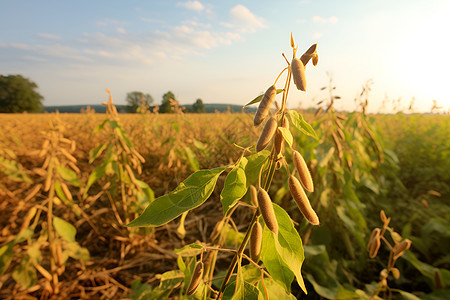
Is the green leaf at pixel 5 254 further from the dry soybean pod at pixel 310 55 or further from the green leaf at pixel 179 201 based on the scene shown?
the dry soybean pod at pixel 310 55

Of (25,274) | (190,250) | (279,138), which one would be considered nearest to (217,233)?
(190,250)

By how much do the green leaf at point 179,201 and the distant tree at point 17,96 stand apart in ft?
206

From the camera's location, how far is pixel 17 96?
168ft

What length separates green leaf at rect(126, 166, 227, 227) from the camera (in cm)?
53

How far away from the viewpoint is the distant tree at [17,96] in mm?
49659

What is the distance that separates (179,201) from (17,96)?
6680cm

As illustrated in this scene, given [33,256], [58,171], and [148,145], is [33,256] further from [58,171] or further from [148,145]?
[148,145]

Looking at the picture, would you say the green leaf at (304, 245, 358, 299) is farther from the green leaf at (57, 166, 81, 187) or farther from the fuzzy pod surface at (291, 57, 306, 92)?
the green leaf at (57, 166, 81, 187)

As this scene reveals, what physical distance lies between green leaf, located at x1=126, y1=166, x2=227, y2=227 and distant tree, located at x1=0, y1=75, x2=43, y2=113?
62.9m

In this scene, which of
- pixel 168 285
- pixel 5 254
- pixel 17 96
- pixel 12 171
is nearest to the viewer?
pixel 168 285

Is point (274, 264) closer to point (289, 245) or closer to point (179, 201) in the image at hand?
point (289, 245)

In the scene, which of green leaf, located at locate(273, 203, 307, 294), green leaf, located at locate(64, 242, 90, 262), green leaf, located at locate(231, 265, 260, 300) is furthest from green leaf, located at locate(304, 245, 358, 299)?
green leaf, located at locate(64, 242, 90, 262)

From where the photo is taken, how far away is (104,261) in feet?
6.79

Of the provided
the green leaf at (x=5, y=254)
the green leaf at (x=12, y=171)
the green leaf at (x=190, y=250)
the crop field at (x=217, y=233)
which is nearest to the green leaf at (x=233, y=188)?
the crop field at (x=217, y=233)
